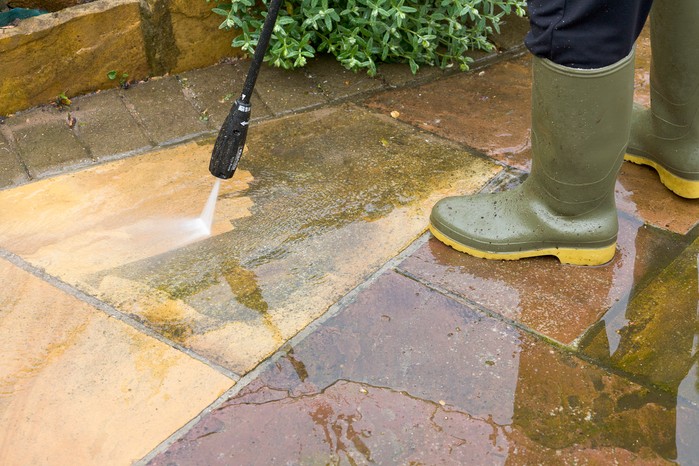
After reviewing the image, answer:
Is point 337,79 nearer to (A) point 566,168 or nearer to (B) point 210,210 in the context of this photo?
(B) point 210,210

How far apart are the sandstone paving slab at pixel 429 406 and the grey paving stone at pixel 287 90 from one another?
3.51 ft

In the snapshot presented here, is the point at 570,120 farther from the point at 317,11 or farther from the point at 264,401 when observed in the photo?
the point at 317,11

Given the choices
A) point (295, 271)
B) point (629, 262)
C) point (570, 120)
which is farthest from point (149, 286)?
point (629, 262)

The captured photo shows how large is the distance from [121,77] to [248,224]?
95 cm

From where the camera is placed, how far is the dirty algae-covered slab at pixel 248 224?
2084mm

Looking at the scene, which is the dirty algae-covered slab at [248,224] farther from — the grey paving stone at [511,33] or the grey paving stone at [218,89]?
the grey paving stone at [511,33]

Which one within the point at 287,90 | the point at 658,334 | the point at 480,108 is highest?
the point at 287,90

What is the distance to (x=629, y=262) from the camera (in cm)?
227

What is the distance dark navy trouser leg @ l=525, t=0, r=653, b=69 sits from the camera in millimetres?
1855

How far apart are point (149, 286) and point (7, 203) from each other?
23.4 inches

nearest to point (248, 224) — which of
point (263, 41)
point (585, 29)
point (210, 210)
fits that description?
point (210, 210)

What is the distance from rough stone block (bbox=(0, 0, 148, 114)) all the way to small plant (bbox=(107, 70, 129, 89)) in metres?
0.01

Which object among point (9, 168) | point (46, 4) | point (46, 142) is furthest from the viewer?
point (46, 4)

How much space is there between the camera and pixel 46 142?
8.82ft
